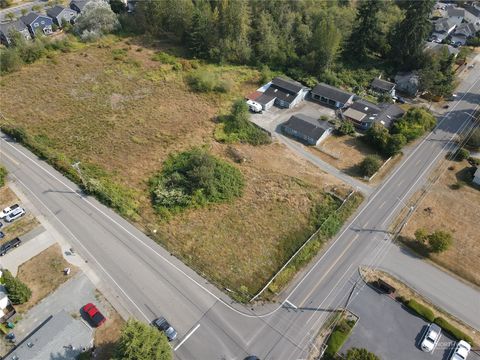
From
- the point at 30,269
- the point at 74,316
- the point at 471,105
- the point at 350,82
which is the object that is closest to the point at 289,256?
the point at 74,316

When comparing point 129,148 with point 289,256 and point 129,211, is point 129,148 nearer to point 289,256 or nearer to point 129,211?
point 129,211

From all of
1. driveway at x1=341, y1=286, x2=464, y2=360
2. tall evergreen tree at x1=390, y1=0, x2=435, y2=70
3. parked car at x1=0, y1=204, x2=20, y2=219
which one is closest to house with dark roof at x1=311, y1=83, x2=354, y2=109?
tall evergreen tree at x1=390, y1=0, x2=435, y2=70

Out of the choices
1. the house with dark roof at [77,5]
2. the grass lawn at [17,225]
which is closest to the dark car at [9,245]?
the grass lawn at [17,225]

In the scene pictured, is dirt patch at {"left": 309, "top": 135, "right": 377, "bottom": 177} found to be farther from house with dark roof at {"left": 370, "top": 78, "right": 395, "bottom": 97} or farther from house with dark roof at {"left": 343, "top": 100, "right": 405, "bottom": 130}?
house with dark roof at {"left": 370, "top": 78, "right": 395, "bottom": 97}

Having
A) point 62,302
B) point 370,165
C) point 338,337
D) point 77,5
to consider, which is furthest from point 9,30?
point 338,337

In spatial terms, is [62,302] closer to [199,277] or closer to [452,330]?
[199,277]

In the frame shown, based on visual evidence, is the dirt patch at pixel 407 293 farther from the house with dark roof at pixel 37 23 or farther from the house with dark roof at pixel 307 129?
the house with dark roof at pixel 37 23
